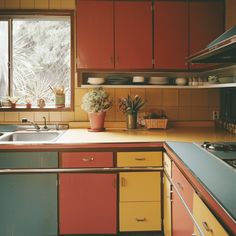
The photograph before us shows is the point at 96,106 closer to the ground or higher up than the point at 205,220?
higher up

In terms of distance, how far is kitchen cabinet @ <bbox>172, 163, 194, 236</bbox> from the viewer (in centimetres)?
180

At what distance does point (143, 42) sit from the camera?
3262mm

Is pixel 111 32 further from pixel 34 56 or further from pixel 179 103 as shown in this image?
pixel 179 103

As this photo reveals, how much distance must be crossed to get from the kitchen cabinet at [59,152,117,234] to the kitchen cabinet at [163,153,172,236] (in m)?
0.39

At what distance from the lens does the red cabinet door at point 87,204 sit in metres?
2.72

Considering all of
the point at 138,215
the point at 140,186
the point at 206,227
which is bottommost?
the point at 138,215

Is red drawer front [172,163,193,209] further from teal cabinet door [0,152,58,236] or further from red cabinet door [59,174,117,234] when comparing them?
teal cabinet door [0,152,58,236]

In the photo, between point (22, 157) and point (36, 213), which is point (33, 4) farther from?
point (36, 213)

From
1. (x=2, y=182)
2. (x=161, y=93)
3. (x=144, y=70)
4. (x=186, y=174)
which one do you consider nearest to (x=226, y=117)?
(x=161, y=93)

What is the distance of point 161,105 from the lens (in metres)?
3.64

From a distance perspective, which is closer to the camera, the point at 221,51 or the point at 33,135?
the point at 221,51

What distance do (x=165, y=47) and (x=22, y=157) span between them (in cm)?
164

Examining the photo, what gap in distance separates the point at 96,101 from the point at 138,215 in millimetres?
1110

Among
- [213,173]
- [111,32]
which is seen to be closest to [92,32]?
[111,32]
